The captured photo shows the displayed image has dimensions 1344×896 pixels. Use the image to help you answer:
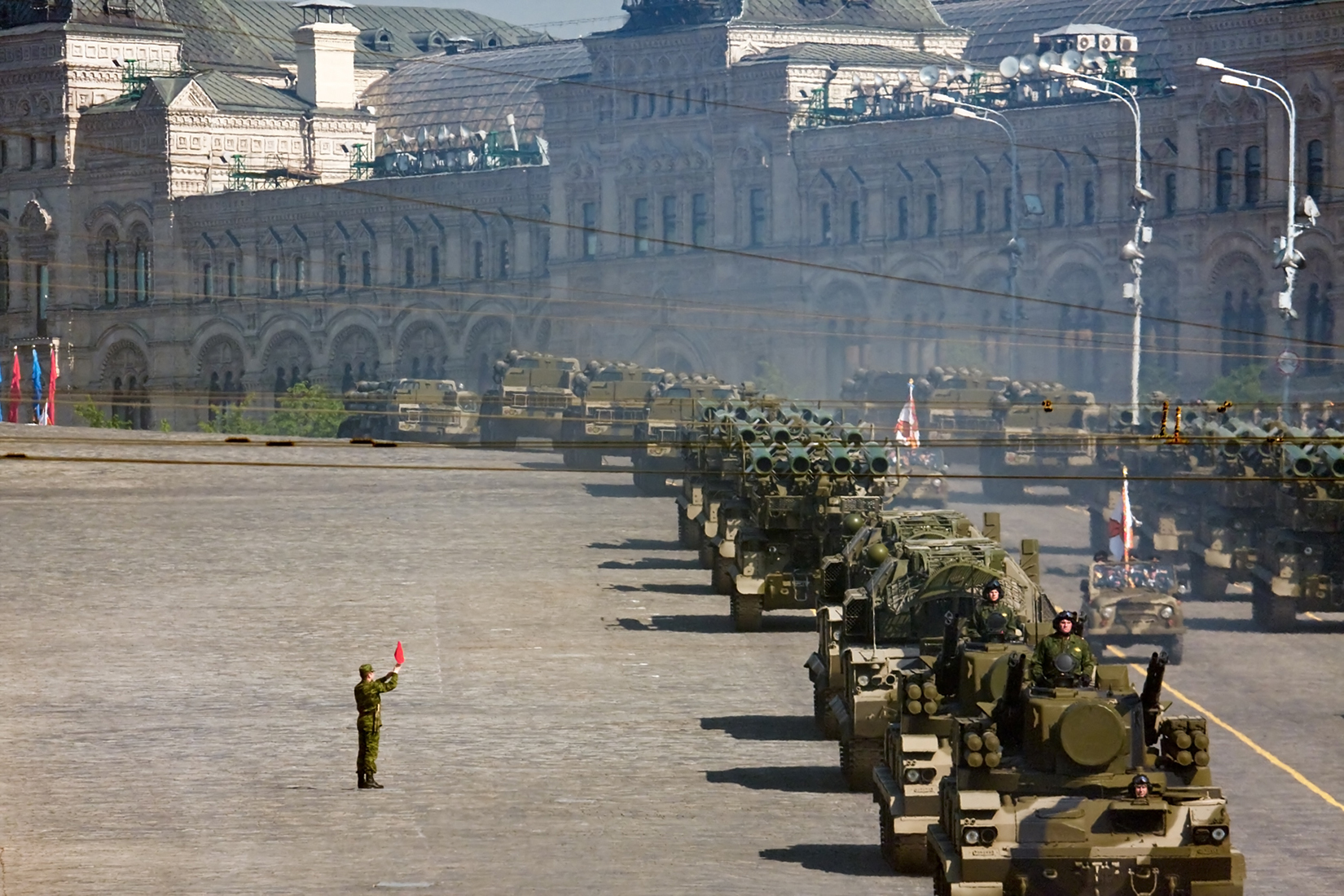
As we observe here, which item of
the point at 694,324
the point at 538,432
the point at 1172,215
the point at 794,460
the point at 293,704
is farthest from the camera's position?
the point at 694,324

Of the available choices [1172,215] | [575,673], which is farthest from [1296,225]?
[575,673]

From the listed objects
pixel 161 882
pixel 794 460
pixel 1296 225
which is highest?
pixel 1296 225

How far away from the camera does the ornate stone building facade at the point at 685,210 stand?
97375mm

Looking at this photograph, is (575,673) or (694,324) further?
(694,324)

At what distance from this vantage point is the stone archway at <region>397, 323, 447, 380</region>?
121938mm

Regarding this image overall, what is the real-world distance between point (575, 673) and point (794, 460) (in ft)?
17.6

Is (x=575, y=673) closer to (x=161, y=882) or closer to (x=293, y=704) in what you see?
(x=293, y=704)

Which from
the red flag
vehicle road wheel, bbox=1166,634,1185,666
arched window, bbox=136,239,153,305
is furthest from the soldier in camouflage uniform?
arched window, bbox=136,239,153,305

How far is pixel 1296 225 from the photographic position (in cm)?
9138

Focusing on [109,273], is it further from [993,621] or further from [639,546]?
[993,621]

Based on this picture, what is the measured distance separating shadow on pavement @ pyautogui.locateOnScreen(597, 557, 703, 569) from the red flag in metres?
69.4

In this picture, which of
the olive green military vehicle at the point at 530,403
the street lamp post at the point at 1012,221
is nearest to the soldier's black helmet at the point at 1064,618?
the olive green military vehicle at the point at 530,403

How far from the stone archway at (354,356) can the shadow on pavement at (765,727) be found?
284 ft

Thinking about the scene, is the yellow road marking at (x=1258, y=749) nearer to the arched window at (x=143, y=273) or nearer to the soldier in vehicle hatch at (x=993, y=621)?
the soldier in vehicle hatch at (x=993, y=621)
